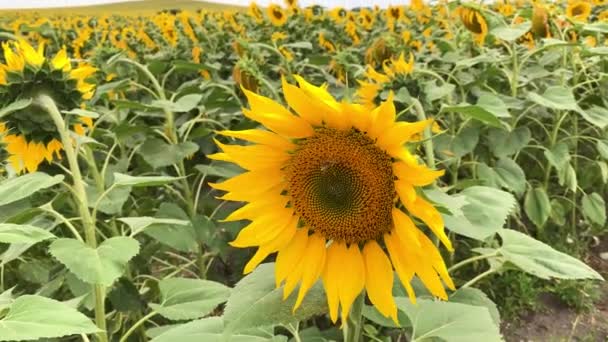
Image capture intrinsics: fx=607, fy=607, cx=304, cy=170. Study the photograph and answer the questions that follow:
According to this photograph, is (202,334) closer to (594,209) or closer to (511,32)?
(511,32)

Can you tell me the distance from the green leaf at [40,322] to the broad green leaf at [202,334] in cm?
24

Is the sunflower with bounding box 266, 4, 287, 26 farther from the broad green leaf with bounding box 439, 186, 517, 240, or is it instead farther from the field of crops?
the broad green leaf with bounding box 439, 186, 517, 240

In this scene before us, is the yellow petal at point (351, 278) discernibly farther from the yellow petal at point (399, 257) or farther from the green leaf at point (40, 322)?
the green leaf at point (40, 322)

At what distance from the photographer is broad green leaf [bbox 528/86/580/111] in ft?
6.95

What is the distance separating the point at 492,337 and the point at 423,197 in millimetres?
277

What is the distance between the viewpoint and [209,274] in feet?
8.62

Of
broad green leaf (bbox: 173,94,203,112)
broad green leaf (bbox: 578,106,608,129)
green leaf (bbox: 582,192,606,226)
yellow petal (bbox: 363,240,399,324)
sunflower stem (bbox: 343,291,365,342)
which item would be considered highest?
yellow petal (bbox: 363,240,399,324)

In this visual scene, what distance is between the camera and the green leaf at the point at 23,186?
1234 millimetres

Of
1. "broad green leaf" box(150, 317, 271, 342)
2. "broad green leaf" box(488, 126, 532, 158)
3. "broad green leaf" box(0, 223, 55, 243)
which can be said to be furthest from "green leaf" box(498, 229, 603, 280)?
"broad green leaf" box(488, 126, 532, 158)

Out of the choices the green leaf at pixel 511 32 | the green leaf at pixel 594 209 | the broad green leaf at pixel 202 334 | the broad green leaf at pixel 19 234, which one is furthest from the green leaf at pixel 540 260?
the green leaf at pixel 594 209

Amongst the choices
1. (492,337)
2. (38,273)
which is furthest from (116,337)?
(492,337)

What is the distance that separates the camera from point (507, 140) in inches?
93.5

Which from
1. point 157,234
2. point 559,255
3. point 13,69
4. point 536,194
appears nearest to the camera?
point 559,255

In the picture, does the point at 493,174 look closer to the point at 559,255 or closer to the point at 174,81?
the point at 559,255
